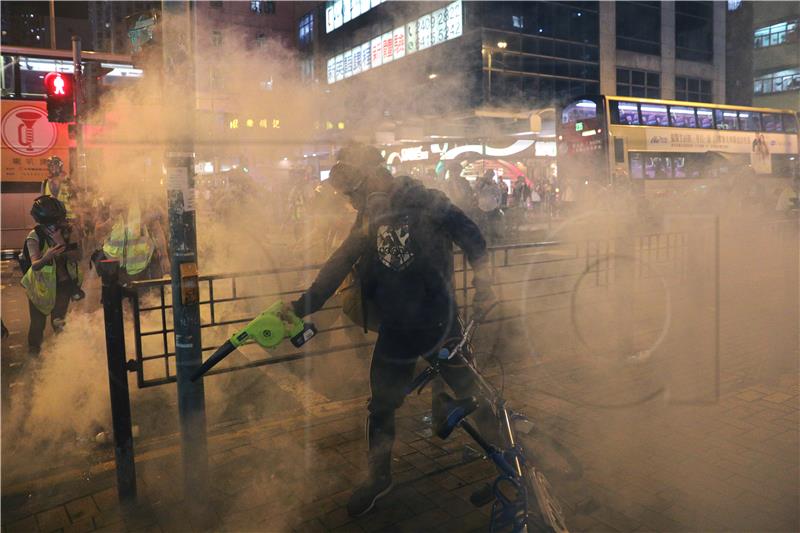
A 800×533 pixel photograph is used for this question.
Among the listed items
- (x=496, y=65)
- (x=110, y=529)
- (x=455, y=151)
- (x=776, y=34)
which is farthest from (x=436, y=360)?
(x=776, y=34)

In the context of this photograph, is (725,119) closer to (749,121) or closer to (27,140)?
(749,121)

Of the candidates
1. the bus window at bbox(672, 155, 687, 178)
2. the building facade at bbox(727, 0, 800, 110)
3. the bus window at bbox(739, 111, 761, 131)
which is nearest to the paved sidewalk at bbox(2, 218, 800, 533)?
the bus window at bbox(672, 155, 687, 178)

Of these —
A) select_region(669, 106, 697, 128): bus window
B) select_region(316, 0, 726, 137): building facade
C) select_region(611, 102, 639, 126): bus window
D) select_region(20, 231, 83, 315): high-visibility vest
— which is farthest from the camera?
select_region(669, 106, 697, 128): bus window

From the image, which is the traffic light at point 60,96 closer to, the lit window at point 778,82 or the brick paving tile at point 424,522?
the brick paving tile at point 424,522

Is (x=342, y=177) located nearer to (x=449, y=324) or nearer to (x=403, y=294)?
(x=403, y=294)

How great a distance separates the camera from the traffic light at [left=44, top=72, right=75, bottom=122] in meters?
9.28

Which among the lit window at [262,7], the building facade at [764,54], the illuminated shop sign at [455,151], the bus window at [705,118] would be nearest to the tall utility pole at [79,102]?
the lit window at [262,7]

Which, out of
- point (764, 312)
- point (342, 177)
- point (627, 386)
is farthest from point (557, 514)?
point (764, 312)

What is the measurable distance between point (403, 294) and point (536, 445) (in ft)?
3.91

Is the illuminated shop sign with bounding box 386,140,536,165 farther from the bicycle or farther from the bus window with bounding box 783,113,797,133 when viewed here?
the bicycle

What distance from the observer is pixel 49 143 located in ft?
42.4

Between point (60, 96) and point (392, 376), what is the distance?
8.83m

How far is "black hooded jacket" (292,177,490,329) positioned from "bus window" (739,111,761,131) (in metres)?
19.5

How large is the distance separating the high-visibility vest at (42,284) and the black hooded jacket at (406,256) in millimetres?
3397
